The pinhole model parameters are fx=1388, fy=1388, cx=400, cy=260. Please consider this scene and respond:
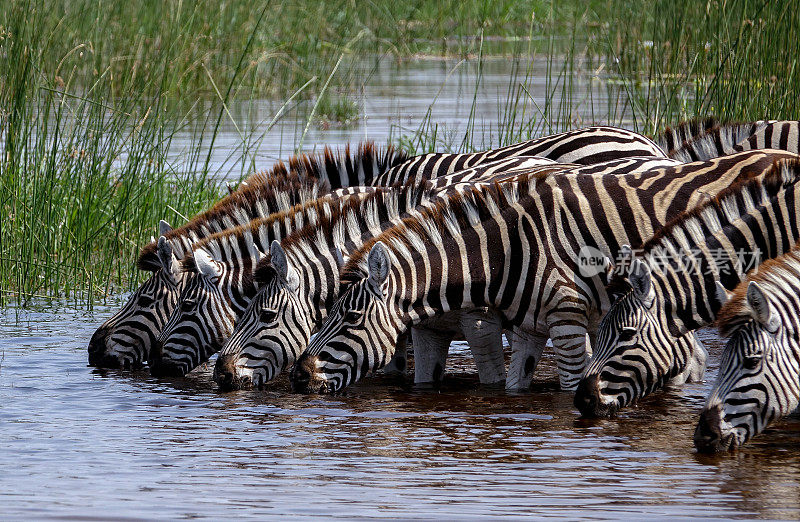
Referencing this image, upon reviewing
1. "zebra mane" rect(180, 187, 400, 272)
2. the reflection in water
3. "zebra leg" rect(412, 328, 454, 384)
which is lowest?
the reflection in water

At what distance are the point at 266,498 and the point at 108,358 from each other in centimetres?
336

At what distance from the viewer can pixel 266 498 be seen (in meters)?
5.54

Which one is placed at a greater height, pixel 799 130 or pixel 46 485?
pixel 799 130

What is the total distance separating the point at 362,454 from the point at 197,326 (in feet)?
8.05

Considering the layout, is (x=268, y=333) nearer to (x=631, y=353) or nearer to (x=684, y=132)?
(x=631, y=353)

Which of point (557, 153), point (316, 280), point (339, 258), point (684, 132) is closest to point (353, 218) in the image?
point (339, 258)

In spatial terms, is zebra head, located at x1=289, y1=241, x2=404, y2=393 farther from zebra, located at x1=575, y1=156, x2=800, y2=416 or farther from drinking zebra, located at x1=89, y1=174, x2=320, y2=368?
drinking zebra, located at x1=89, y1=174, x2=320, y2=368

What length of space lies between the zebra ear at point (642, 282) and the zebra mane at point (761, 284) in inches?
22.3

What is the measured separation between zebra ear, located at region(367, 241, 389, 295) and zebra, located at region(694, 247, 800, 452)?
77.3 inches

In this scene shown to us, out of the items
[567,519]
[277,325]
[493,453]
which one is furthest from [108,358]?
[567,519]

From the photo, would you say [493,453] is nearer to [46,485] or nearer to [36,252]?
[46,485]

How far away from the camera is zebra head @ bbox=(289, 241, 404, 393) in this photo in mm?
7535

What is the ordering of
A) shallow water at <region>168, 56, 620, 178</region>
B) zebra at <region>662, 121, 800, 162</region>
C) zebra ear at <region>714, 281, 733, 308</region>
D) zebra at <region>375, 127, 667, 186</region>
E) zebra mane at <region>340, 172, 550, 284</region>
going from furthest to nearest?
shallow water at <region>168, 56, 620, 178</region>, zebra at <region>375, 127, 667, 186</region>, zebra at <region>662, 121, 800, 162</region>, zebra mane at <region>340, 172, 550, 284</region>, zebra ear at <region>714, 281, 733, 308</region>

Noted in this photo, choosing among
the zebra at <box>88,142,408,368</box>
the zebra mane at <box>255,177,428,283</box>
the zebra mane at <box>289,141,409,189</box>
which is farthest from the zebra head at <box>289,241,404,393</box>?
the zebra mane at <box>289,141,409,189</box>
